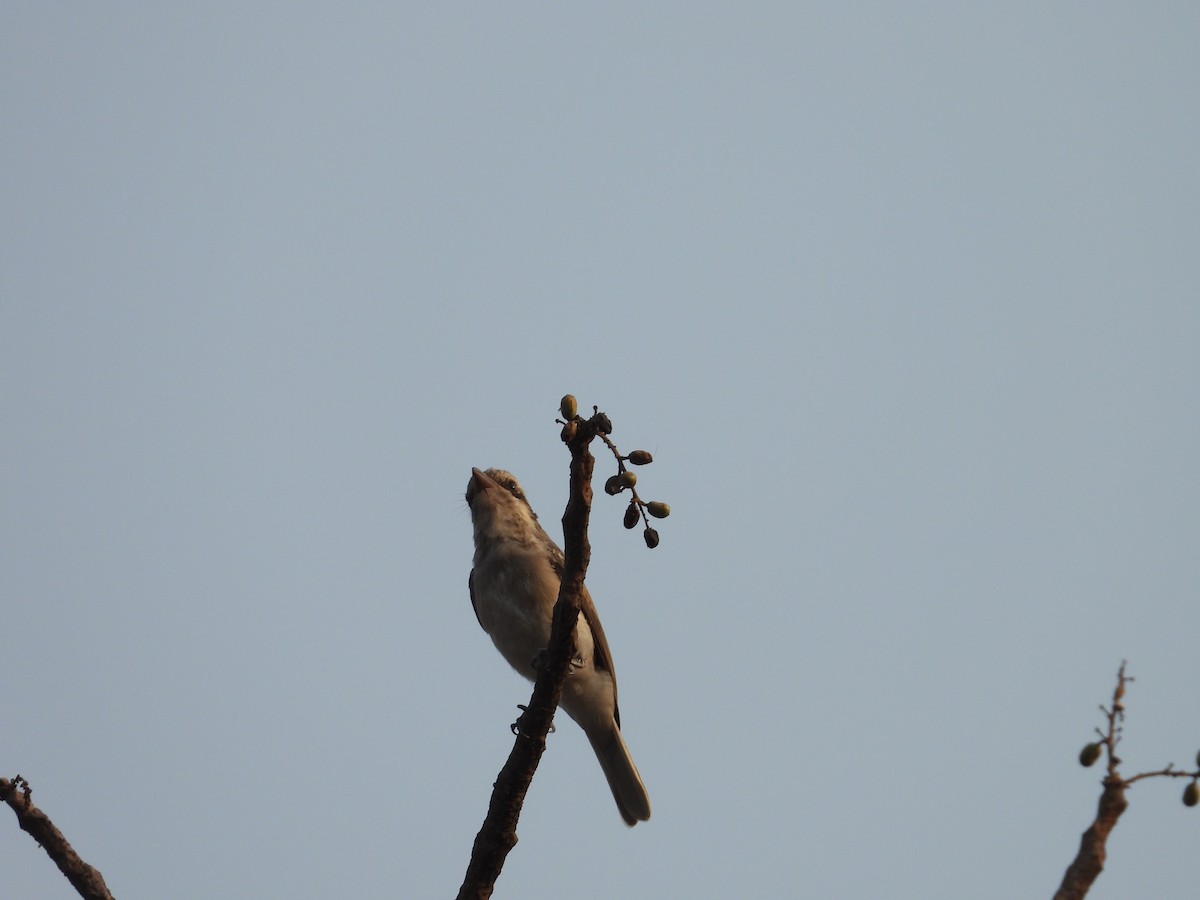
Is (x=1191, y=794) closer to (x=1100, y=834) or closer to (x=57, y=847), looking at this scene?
(x=1100, y=834)

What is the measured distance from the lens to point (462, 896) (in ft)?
22.4

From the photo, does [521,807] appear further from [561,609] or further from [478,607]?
Result: [478,607]

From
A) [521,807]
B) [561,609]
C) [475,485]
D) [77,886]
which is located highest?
[475,485]

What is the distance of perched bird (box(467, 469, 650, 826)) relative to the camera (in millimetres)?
9945

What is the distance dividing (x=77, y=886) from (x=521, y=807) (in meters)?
2.27

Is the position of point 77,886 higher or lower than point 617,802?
lower

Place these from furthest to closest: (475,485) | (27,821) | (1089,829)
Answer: (475,485)
(27,821)
(1089,829)

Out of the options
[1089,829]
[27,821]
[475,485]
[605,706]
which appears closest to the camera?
[1089,829]

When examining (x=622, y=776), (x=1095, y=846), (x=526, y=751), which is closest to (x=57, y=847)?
(x=526, y=751)

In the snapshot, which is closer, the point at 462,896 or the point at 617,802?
the point at 462,896

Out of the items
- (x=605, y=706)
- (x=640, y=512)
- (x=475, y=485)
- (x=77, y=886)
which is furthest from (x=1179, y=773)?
(x=475, y=485)

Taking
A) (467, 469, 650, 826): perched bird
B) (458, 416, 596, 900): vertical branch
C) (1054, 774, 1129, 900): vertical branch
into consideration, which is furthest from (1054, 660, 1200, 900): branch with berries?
(467, 469, 650, 826): perched bird

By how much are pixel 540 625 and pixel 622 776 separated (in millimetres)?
1634

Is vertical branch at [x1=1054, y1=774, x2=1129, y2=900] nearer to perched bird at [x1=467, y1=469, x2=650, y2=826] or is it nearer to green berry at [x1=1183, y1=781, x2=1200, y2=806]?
green berry at [x1=1183, y1=781, x2=1200, y2=806]
